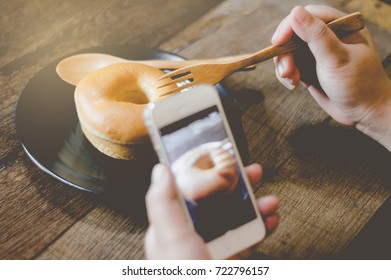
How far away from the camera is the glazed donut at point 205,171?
56cm

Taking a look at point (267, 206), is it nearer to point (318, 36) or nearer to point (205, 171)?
point (205, 171)

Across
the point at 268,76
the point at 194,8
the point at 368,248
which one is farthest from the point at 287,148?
the point at 194,8

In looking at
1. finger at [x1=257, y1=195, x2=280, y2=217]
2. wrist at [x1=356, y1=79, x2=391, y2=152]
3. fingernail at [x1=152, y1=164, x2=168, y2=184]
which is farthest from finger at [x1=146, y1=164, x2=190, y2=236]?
wrist at [x1=356, y1=79, x2=391, y2=152]

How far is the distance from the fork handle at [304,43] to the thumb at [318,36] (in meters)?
0.03

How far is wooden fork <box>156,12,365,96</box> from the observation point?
2.32ft

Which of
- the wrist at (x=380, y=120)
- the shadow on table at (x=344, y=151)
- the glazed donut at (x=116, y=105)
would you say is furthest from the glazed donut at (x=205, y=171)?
the wrist at (x=380, y=120)

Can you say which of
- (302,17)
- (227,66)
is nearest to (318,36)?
(302,17)

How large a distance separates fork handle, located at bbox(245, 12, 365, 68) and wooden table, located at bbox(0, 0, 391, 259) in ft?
0.37

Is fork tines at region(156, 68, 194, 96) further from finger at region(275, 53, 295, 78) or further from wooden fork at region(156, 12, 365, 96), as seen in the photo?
finger at region(275, 53, 295, 78)

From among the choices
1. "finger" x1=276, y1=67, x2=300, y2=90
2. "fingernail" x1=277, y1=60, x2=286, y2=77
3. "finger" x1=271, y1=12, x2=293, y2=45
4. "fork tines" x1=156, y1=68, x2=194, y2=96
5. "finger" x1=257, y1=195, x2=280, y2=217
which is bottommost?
"finger" x1=276, y1=67, x2=300, y2=90

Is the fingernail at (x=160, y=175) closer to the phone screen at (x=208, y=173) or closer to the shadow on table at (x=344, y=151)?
the phone screen at (x=208, y=173)

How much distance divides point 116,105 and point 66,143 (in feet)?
0.45
